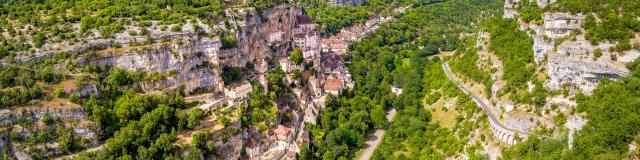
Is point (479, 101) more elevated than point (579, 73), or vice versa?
point (579, 73)

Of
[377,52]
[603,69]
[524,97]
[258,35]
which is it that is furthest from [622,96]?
[377,52]

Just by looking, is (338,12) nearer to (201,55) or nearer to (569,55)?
(201,55)

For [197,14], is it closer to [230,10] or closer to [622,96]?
[230,10]

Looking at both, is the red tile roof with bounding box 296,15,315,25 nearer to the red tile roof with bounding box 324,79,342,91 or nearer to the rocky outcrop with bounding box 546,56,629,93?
the red tile roof with bounding box 324,79,342,91

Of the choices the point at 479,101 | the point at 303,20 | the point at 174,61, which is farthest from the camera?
the point at 303,20

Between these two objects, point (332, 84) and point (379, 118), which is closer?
point (379, 118)

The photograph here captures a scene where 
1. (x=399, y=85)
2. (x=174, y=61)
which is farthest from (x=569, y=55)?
(x=174, y=61)
